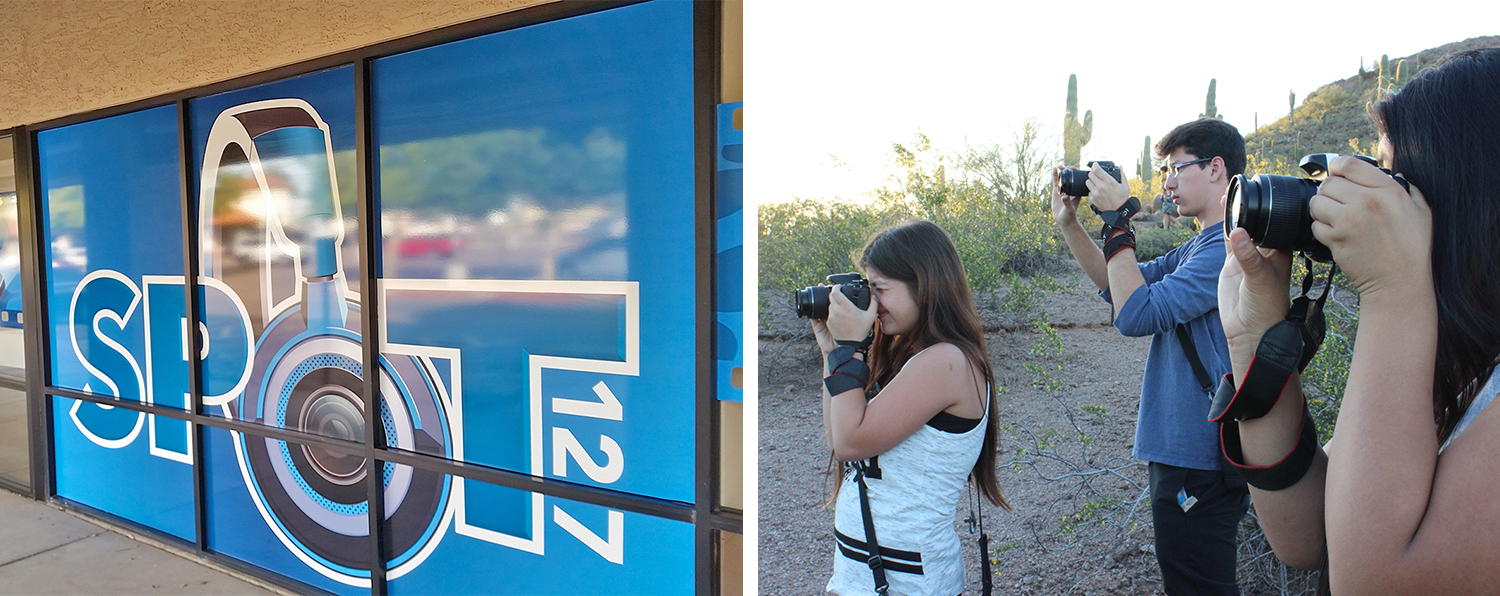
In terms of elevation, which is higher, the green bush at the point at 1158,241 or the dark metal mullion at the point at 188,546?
the green bush at the point at 1158,241

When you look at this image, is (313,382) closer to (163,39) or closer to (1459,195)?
(163,39)

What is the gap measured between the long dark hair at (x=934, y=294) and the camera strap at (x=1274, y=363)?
0.64 meters

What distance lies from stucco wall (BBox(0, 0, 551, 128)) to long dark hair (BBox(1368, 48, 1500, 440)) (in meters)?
1.91

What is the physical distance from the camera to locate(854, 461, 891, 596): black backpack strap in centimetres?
146

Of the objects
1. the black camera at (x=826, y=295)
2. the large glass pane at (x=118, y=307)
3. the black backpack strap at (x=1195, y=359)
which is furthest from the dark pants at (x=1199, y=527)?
the large glass pane at (x=118, y=307)

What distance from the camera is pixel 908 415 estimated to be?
1449 millimetres

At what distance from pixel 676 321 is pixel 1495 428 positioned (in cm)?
152

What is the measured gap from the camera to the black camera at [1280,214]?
80 centimetres

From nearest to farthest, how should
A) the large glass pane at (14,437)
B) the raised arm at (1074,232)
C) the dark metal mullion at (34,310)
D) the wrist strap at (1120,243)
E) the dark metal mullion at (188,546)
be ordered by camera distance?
1. the wrist strap at (1120,243)
2. the raised arm at (1074,232)
3. the dark metal mullion at (188,546)
4. the dark metal mullion at (34,310)
5. the large glass pane at (14,437)

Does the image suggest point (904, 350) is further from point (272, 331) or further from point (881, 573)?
point (272, 331)

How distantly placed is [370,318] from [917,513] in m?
1.85

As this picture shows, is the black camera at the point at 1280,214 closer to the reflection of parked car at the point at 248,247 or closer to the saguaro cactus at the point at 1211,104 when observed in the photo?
the saguaro cactus at the point at 1211,104

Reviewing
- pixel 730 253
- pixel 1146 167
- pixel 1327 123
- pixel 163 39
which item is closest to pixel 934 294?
pixel 730 253

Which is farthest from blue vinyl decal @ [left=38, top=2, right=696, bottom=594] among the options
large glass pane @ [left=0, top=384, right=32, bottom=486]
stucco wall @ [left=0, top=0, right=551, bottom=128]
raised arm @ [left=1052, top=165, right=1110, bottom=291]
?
large glass pane @ [left=0, top=384, right=32, bottom=486]
